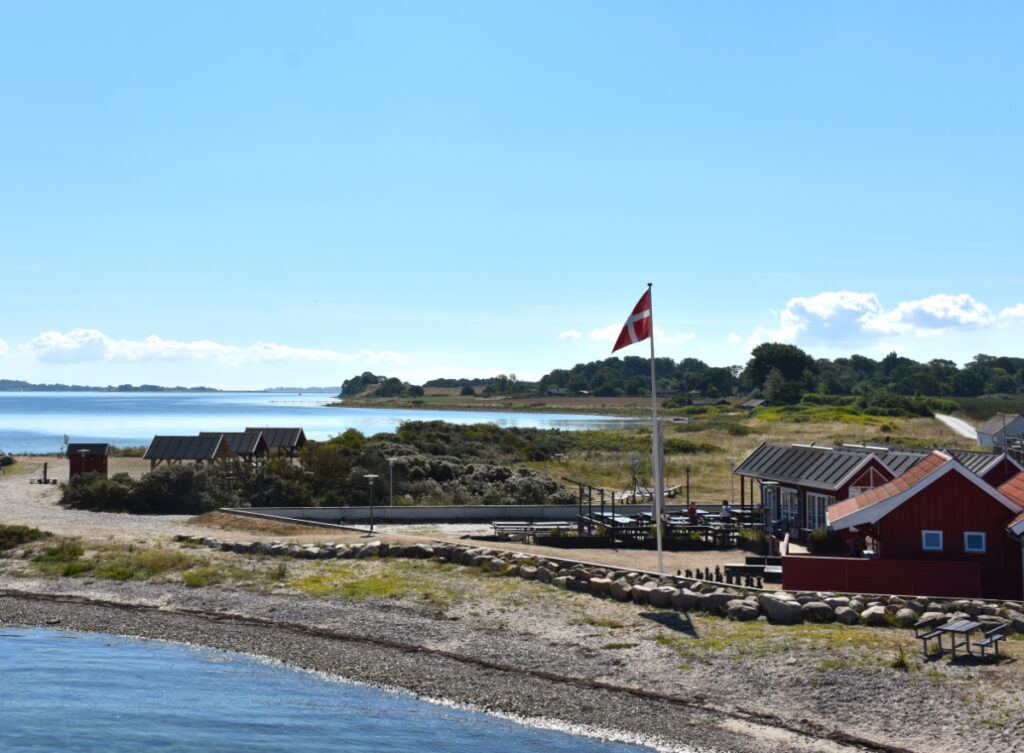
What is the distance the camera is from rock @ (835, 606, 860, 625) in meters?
19.4

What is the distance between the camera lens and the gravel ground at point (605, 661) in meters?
14.9

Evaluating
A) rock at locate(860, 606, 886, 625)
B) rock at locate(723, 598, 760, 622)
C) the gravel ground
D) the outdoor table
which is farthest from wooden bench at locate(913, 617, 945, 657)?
rock at locate(723, 598, 760, 622)

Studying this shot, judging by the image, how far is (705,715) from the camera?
52.4 ft

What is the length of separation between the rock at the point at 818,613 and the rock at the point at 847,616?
150 mm

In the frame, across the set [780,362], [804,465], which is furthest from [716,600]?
[780,362]

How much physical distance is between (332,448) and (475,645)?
29.9m

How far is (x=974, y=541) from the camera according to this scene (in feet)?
71.8

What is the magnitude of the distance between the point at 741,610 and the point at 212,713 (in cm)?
1167

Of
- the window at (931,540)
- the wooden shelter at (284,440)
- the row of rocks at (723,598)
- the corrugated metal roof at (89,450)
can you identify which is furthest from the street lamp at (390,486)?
the window at (931,540)

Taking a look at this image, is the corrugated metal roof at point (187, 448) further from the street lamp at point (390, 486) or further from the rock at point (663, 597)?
the rock at point (663, 597)

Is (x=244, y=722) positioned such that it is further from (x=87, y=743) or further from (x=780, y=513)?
(x=780, y=513)

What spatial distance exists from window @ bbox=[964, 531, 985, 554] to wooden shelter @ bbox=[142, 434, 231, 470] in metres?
39.4

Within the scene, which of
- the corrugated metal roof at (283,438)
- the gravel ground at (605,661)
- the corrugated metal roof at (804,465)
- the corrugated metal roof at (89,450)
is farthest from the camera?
the corrugated metal roof at (283,438)

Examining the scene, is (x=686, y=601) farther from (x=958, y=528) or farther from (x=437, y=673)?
(x=958, y=528)
